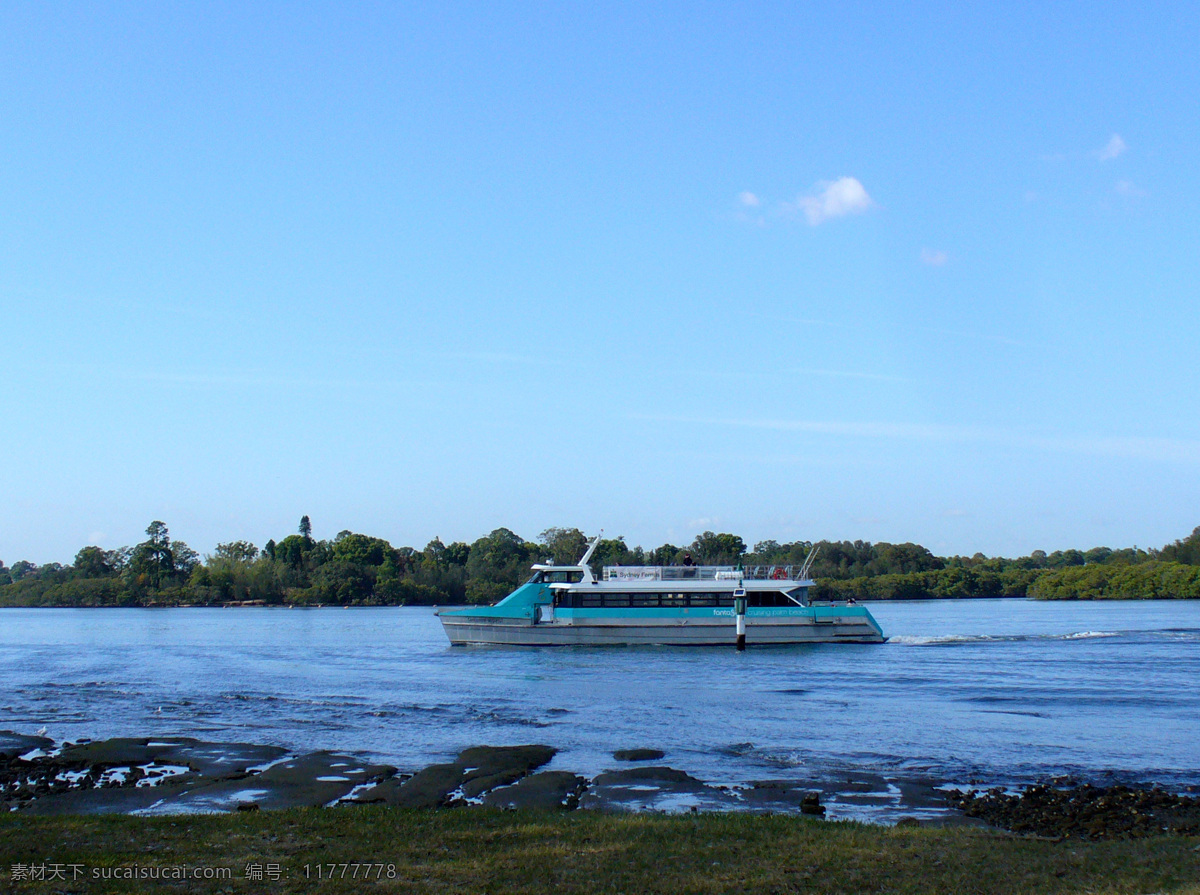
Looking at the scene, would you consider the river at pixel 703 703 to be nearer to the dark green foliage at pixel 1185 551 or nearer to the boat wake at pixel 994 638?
the boat wake at pixel 994 638

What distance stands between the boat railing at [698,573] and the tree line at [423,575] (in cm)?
7509

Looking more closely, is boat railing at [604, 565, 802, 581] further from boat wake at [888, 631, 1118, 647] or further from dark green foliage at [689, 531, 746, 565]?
dark green foliage at [689, 531, 746, 565]

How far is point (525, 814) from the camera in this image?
43.6ft

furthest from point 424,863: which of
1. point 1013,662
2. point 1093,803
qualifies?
point 1013,662

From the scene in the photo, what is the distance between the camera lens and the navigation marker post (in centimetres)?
4416

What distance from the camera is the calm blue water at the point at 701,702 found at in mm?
20141

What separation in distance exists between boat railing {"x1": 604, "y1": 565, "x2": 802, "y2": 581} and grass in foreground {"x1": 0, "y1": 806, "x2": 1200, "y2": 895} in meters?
34.3

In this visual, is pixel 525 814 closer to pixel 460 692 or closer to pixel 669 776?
pixel 669 776

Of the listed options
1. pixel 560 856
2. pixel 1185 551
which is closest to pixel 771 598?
pixel 560 856

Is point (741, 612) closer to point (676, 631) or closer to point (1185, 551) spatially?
point (676, 631)

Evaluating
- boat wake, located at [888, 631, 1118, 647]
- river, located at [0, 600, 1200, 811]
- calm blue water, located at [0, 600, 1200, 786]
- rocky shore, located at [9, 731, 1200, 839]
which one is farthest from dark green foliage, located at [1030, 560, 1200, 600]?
rocky shore, located at [9, 731, 1200, 839]

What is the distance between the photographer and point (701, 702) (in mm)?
28406

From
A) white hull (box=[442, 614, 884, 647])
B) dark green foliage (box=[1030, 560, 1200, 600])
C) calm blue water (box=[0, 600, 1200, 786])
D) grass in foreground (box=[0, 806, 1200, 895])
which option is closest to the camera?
grass in foreground (box=[0, 806, 1200, 895])

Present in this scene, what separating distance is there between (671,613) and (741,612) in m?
3.48
